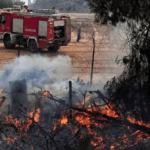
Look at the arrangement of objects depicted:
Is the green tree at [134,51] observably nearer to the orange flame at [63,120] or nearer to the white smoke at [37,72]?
the orange flame at [63,120]

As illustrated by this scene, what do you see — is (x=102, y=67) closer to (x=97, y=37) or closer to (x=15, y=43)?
(x=15, y=43)

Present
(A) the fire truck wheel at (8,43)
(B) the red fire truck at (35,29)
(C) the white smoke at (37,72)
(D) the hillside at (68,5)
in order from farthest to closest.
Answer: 1. (D) the hillside at (68,5)
2. (A) the fire truck wheel at (8,43)
3. (B) the red fire truck at (35,29)
4. (C) the white smoke at (37,72)

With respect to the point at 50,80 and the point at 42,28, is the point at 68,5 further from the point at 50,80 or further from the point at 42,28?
the point at 50,80

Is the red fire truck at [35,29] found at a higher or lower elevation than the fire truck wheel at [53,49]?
higher

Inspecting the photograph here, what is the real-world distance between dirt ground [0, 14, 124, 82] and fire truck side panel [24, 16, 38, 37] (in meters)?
1.29

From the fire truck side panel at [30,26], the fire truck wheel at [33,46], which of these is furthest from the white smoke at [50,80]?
the fire truck side panel at [30,26]

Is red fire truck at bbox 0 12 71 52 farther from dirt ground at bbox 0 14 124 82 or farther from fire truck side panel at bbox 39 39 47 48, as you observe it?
dirt ground at bbox 0 14 124 82

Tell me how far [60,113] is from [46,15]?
11622 mm

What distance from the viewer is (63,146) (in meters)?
7.89

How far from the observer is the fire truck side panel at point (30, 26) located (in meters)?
19.6

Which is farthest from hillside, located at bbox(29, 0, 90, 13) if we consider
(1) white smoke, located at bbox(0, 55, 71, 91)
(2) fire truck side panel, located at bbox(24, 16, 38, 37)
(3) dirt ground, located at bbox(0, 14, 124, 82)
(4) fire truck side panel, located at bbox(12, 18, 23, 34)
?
(1) white smoke, located at bbox(0, 55, 71, 91)

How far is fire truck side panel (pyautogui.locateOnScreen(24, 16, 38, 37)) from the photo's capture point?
19.6 m

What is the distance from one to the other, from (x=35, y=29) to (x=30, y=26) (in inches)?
16.6

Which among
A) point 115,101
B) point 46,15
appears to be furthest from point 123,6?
point 46,15
